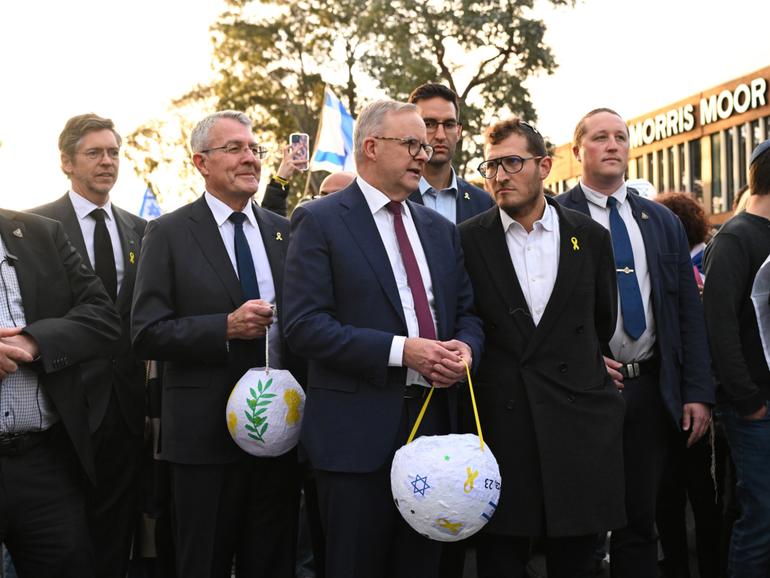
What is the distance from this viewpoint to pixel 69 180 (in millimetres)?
5766

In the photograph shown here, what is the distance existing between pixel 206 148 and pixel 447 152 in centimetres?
136

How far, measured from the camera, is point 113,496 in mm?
5301

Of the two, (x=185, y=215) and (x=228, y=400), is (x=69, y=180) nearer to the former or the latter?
(x=185, y=215)

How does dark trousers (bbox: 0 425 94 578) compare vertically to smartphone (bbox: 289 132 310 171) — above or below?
below

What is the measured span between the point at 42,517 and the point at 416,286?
68.1 inches

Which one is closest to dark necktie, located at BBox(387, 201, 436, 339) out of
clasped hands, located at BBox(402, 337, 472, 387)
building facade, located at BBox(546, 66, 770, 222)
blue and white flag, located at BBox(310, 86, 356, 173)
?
clasped hands, located at BBox(402, 337, 472, 387)

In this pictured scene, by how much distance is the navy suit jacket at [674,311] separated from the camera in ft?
16.0

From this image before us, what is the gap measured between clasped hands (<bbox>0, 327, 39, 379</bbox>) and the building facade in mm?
31840

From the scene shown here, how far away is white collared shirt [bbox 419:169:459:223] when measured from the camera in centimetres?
547

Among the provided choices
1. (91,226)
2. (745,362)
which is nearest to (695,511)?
(745,362)

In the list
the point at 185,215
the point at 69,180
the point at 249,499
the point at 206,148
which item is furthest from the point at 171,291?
the point at 69,180

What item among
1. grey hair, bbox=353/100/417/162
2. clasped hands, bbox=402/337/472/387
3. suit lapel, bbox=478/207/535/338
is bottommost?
clasped hands, bbox=402/337/472/387

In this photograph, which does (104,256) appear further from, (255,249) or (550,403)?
(550,403)

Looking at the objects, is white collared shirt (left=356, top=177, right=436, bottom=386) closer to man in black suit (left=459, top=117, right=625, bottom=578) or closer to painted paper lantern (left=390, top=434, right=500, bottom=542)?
man in black suit (left=459, top=117, right=625, bottom=578)
